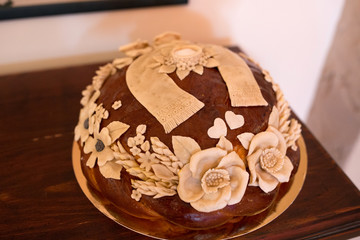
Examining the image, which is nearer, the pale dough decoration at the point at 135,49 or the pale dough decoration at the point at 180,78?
the pale dough decoration at the point at 180,78

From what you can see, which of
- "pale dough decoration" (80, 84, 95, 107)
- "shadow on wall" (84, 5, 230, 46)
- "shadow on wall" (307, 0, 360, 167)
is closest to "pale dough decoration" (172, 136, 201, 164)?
"pale dough decoration" (80, 84, 95, 107)

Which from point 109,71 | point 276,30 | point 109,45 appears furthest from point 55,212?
point 276,30

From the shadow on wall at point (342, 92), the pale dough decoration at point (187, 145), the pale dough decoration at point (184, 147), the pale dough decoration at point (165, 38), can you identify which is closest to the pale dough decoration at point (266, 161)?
the pale dough decoration at point (187, 145)

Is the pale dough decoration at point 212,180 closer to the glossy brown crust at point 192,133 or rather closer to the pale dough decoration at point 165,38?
the glossy brown crust at point 192,133

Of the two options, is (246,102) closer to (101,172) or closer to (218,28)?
(101,172)

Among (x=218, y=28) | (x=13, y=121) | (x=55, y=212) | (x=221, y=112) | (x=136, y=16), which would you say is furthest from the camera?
(x=218, y=28)

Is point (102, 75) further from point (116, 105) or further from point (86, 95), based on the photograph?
point (116, 105)

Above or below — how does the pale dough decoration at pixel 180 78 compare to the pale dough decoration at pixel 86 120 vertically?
above
